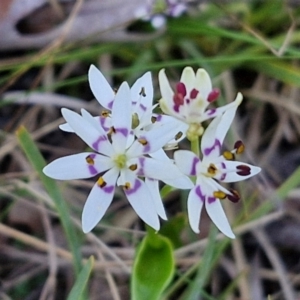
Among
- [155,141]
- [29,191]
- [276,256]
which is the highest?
[155,141]

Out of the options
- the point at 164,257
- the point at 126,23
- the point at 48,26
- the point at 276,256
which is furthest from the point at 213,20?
the point at 164,257

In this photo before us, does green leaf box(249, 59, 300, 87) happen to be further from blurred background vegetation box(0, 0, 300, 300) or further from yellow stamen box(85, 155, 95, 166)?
yellow stamen box(85, 155, 95, 166)

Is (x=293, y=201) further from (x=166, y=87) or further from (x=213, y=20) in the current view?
(x=166, y=87)

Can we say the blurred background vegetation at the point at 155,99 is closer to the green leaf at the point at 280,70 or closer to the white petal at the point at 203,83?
the green leaf at the point at 280,70

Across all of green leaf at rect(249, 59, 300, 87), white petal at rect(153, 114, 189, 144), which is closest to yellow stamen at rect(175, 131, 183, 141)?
white petal at rect(153, 114, 189, 144)

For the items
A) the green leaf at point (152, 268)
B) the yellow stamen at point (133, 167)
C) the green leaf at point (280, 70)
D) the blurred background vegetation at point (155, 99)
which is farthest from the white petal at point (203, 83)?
the green leaf at point (280, 70)

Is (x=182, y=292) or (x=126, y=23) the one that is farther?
(x=126, y=23)
